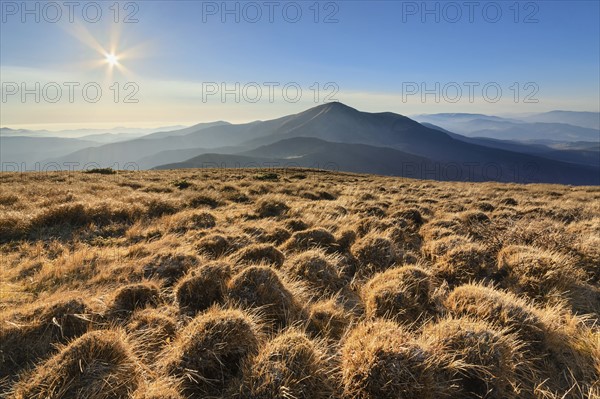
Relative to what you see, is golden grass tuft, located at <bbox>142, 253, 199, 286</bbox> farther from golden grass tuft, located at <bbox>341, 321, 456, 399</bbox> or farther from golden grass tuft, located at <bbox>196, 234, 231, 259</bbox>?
golden grass tuft, located at <bbox>341, 321, 456, 399</bbox>

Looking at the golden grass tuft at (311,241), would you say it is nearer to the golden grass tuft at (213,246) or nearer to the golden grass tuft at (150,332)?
the golden grass tuft at (213,246)

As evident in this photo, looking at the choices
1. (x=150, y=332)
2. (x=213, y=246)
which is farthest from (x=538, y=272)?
(x=213, y=246)

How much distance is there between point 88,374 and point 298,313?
9.87ft

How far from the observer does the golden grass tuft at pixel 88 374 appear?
10.2ft

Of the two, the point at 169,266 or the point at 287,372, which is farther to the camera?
the point at 169,266

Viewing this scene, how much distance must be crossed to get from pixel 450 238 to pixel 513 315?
406 cm

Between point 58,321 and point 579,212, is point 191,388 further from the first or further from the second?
point 579,212

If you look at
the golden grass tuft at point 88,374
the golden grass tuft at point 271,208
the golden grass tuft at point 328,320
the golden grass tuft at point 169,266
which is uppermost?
the golden grass tuft at point 271,208

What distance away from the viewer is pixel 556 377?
3658mm

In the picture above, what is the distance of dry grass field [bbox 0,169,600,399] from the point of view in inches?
129

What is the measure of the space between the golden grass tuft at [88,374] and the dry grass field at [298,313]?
0.02 m

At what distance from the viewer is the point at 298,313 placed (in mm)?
5027

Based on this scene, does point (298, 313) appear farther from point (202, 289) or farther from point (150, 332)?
Result: point (150, 332)

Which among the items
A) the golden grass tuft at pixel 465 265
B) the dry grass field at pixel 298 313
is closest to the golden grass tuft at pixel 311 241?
the dry grass field at pixel 298 313
